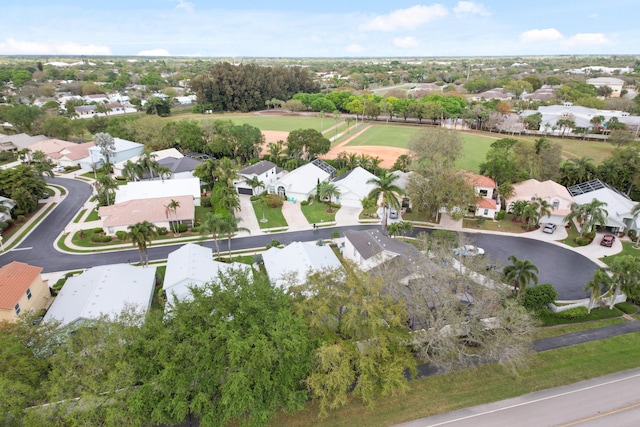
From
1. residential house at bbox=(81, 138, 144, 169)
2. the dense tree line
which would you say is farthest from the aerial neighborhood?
the dense tree line

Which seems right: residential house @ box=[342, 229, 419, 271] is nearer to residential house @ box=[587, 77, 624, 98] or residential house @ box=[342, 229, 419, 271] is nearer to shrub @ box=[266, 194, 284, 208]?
shrub @ box=[266, 194, 284, 208]

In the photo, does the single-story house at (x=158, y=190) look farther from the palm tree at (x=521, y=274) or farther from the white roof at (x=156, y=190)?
the palm tree at (x=521, y=274)

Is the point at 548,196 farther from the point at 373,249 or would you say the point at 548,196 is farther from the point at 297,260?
the point at 297,260

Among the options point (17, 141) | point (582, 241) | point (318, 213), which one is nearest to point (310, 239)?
point (318, 213)

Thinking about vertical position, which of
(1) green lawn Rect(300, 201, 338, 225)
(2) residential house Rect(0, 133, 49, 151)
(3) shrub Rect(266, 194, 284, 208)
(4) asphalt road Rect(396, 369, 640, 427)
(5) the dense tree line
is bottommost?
(4) asphalt road Rect(396, 369, 640, 427)

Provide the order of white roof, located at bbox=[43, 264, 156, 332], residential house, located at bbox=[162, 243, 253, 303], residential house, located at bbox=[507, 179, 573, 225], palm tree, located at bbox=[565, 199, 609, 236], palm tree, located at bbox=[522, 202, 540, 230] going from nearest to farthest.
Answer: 1. white roof, located at bbox=[43, 264, 156, 332]
2. residential house, located at bbox=[162, 243, 253, 303]
3. palm tree, located at bbox=[565, 199, 609, 236]
4. palm tree, located at bbox=[522, 202, 540, 230]
5. residential house, located at bbox=[507, 179, 573, 225]

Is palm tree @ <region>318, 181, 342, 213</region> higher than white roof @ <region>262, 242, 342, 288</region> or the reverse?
higher
